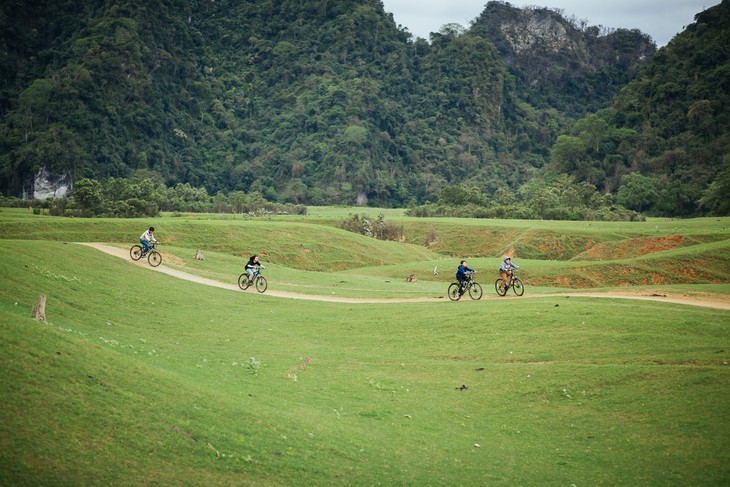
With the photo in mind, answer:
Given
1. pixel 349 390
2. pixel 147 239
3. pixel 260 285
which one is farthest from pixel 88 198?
pixel 349 390

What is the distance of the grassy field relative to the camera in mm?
11281

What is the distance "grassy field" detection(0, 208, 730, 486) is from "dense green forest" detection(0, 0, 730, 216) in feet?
A: 247

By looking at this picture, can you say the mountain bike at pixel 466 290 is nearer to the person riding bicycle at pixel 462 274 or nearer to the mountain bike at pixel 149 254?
the person riding bicycle at pixel 462 274

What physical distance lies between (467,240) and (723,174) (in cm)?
4020

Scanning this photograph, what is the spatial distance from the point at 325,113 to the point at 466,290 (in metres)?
137

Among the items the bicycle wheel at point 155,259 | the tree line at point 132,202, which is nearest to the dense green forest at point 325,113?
the tree line at point 132,202

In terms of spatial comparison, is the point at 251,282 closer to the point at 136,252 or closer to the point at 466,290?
the point at 136,252

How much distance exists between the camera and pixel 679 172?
11344 centimetres

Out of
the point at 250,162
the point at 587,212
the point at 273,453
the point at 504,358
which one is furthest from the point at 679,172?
the point at 273,453

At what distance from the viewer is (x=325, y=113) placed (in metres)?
164

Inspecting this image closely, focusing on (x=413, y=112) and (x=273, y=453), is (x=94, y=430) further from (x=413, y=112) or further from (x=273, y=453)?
(x=413, y=112)

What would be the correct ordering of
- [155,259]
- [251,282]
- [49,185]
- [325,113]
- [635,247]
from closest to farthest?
[251,282], [155,259], [635,247], [49,185], [325,113]

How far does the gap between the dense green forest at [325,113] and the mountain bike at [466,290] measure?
222ft

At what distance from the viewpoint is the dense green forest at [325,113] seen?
12400cm
